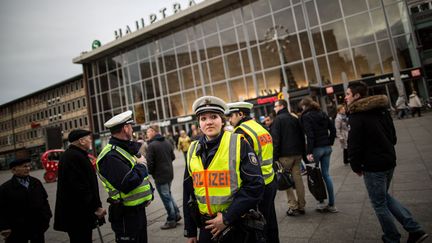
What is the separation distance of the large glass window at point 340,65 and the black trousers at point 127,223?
22.4 m

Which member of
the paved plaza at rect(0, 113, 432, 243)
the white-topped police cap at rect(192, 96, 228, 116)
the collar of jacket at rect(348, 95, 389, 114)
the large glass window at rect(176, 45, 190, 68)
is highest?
the large glass window at rect(176, 45, 190, 68)

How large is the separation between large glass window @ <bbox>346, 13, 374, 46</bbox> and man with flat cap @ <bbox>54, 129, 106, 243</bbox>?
2367cm

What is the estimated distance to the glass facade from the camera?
66.6 feet

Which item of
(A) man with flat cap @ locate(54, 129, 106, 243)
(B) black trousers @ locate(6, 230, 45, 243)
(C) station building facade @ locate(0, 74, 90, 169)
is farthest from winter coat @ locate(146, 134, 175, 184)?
(C) station building facade @ locate(0, 74, 90, 169)

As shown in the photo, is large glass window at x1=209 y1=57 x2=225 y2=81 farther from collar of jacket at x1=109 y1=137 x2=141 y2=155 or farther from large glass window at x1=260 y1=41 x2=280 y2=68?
collar of jacket at x1=109 y1=137 x2=141 y2=155

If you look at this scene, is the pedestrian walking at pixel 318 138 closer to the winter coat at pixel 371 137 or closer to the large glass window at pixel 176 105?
the winter coat at pixel 371 137

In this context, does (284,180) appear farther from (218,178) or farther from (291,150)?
(218,178)

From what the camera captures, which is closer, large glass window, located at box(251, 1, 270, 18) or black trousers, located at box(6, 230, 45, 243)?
black trousers, located at box(6, 230, 45, 243)

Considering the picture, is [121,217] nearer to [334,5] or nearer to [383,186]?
[383,186]

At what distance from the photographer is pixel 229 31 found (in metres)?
25.9

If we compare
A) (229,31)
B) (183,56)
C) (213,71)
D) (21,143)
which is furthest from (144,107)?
(21,143)

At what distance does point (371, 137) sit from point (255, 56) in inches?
906

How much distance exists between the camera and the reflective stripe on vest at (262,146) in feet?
10.5

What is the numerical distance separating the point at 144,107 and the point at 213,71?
10830 mm
